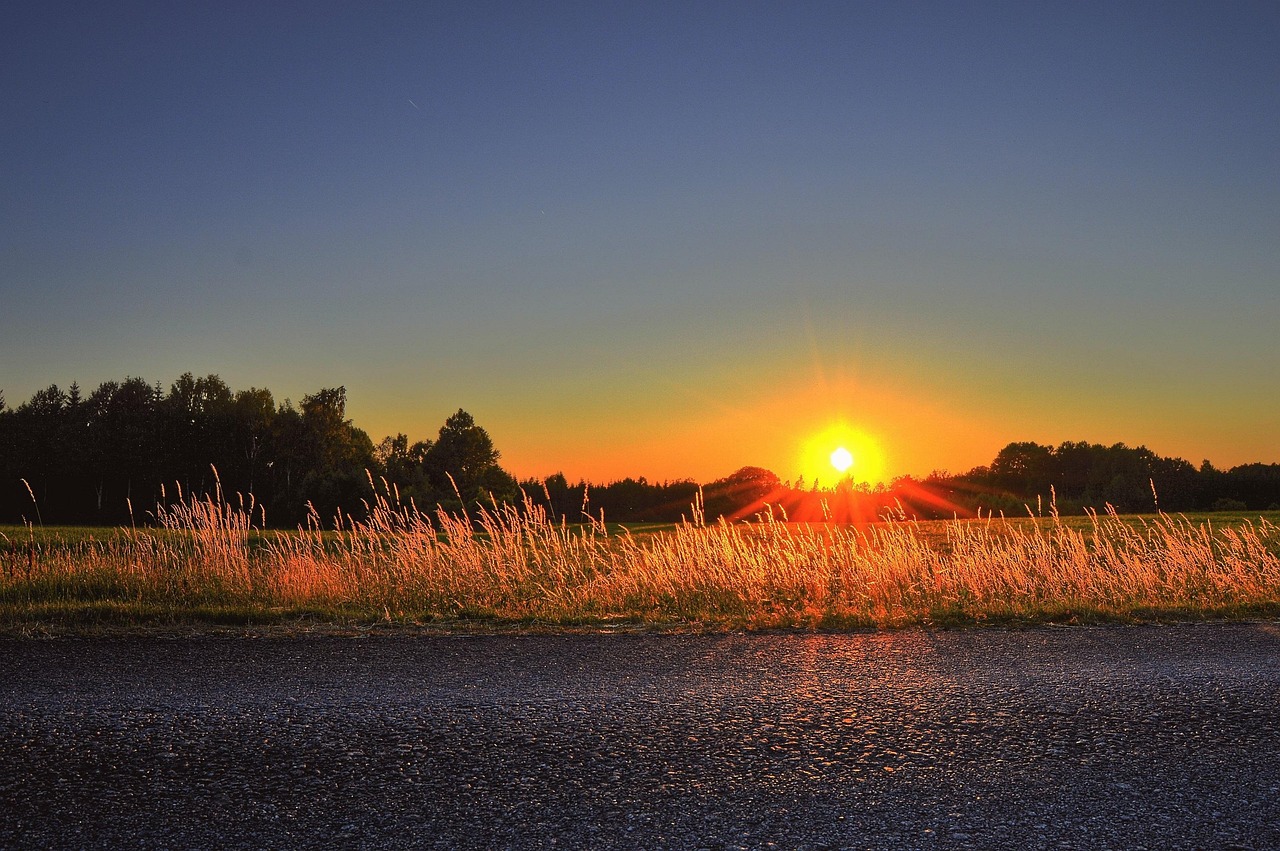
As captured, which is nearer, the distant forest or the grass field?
the grass field

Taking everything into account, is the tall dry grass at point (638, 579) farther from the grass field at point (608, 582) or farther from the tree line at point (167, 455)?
the tree line at point (167, 455)

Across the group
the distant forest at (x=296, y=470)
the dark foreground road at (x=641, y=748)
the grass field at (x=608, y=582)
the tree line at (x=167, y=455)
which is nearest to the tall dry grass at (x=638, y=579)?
the grass field at (x=608, y=582)

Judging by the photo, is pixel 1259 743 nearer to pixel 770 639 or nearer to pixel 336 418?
pixel 770 639

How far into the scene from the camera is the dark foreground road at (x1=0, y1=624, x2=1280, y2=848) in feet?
11.1

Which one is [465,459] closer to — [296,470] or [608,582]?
[296,470]

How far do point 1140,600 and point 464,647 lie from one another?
24.9ft

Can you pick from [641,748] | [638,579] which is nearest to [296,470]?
[638,579]

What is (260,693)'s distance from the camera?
5516 millimetres

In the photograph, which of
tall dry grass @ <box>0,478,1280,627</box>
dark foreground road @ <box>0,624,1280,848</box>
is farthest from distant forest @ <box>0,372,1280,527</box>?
dark foreground road @ <box>0,624,1280,848</box>

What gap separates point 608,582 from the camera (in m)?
10.5

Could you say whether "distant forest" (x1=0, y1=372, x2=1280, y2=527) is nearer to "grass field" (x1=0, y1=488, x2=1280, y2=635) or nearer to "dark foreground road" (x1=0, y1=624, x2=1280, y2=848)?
"grass field" (x1=0, y1=488, x2=1280, y2=635)

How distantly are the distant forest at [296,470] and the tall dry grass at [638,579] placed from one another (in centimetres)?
3572

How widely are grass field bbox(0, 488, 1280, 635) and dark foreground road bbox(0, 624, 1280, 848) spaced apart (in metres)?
2.12

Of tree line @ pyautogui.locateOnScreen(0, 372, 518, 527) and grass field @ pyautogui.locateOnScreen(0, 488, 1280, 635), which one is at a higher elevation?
tree line @ pyautogui.locateOnScreen(0, 372, 518, 527)
